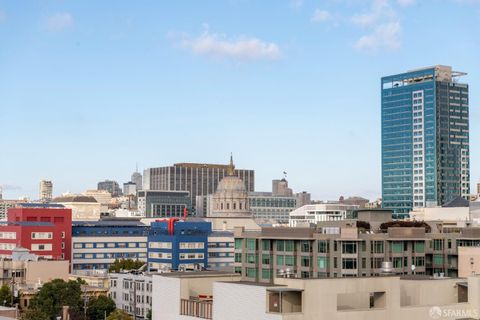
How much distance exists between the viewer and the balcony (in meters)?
71.1

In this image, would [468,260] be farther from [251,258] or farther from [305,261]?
[251,258]

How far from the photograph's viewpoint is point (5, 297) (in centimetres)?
14638

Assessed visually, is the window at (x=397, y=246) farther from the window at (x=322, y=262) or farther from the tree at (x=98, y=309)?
the tree at (x=98, y=309)

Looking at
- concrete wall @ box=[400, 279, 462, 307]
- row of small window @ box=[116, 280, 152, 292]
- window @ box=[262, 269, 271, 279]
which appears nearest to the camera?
concrete wall @ box=[400, 279, 462, 307]

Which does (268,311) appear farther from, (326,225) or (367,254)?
(326,225)

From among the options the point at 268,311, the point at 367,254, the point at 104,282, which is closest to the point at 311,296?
the point at 268,311

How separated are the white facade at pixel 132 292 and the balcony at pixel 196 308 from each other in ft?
246

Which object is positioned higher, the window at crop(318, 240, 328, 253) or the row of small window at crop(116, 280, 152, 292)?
the window at crop(318, 240, 328, 253)

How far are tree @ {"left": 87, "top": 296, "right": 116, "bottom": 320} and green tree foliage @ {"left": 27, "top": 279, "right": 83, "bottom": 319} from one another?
11.4 ft

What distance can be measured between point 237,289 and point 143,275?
91244mm

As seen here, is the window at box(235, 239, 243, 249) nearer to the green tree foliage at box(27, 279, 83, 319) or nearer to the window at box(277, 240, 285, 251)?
the window at box(277, 240, 285, 251)

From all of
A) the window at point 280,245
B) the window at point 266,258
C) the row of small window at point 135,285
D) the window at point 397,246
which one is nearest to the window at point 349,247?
the window at point 397,246

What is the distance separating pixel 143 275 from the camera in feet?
511

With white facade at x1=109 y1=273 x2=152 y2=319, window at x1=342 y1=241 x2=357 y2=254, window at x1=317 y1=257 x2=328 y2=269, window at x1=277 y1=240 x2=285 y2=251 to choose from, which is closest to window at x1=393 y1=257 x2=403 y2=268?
window at x1=342 y1=241 x2=357 y2=254
